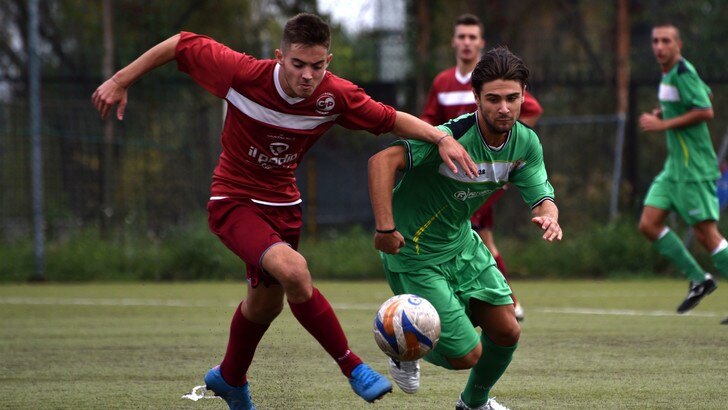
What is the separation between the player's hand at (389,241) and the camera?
4.88 m

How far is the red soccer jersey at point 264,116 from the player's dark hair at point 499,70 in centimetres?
45

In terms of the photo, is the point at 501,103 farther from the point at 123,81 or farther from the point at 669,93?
the point at 669,93

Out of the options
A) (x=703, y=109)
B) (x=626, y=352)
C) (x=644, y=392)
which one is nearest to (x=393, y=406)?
(x=644, y=392)

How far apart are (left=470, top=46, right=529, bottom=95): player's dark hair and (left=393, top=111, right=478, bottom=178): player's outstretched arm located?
1.03 feet

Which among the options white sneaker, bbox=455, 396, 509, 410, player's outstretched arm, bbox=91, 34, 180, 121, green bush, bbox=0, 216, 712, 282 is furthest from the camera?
green bush, bbox=0, 216, 712, 282

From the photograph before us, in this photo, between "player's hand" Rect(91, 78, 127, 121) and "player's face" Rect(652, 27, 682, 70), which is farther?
"player's face" Rect(652, 27, 682, 70)

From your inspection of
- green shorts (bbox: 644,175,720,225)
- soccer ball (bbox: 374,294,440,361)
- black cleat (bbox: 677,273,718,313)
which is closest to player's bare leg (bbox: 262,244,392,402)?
soccer ball (bbox: 374,294,440,361)

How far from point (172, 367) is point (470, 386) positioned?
2204mm

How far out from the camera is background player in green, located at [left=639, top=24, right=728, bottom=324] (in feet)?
30.3

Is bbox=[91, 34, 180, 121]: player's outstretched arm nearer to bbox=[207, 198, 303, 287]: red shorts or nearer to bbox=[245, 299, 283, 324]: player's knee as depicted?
bbox=[207, 198, 303, 287]: red shorts

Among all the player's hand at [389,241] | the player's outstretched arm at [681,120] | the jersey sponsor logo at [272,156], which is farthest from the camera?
the player's outstretched arm at [681,120]

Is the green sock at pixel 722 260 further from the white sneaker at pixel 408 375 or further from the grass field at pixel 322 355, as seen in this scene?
the white sneaker at pixel 408 375

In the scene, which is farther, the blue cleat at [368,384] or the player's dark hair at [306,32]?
the player's dark hair at [306,32]

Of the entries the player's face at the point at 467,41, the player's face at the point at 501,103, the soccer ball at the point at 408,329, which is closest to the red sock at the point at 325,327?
the soccer ball at the point at 408,329
